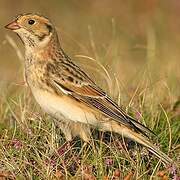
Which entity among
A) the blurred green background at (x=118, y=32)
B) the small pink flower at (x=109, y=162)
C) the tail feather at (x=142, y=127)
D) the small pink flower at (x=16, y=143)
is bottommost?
the blurred green background at (x=118, y=32)

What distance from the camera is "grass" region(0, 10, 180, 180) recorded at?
6.13 m

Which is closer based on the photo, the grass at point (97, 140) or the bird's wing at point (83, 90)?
the grass at point (97, 140)

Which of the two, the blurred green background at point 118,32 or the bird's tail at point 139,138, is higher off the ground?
the bird's tail at point 139,138

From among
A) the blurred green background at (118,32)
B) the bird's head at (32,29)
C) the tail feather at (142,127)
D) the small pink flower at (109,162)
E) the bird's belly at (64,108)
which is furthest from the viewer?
the blurred green background at (118,32)

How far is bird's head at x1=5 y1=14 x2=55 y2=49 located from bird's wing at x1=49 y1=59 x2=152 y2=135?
0.30 m

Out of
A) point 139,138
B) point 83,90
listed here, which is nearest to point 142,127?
point 139,138

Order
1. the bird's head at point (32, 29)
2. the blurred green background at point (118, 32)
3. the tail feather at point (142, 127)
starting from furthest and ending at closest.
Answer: the blurred green background at point (118, 32) → the bird's head at point (32, 29) → the tail feather at point (142, 127)

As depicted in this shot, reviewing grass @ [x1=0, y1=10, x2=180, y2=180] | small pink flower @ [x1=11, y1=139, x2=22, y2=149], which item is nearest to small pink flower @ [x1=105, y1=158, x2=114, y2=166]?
grass @ [x1=0, y1=10, x2=180, y2=180]

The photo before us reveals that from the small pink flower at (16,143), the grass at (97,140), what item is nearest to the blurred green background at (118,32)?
the grass at (97,140)

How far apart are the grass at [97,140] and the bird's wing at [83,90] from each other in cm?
19

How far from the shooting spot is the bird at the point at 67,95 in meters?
6.77

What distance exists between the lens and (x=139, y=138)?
6793mm

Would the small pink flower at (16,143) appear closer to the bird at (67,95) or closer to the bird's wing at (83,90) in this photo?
A: the bird at (67,95)

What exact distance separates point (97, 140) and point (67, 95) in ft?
1.43
